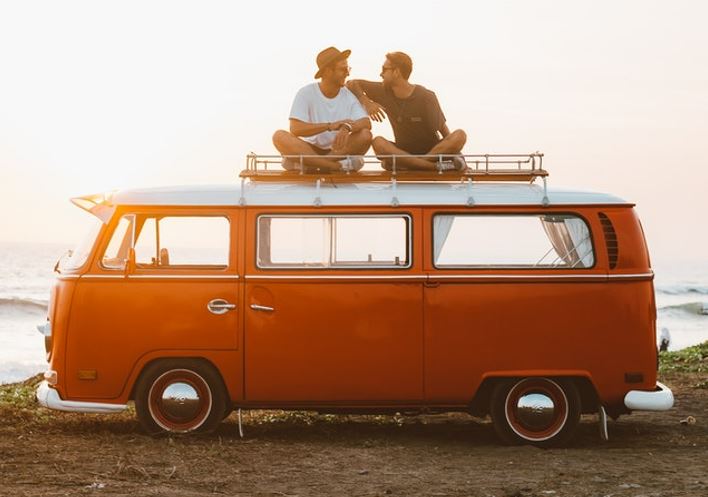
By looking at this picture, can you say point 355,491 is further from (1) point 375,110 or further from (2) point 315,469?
(1) point 375,110

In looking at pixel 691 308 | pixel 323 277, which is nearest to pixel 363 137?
pixel 323 277

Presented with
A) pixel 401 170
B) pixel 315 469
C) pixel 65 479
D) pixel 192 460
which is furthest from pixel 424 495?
A: pixel 401 170

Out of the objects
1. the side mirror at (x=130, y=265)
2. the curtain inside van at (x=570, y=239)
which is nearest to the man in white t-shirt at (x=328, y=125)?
the side mirror at (x=130, y=265)

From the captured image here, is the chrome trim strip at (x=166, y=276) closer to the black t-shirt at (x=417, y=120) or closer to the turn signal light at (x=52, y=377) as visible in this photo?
the turn signal light at (x=52, y=377)

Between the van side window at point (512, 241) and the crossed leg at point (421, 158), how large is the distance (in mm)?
565

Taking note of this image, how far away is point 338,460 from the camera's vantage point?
8.86 metres

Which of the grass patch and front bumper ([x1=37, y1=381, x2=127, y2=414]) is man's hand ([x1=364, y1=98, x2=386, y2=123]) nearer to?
front bumper ([x1=37, y1=381, x2=127, y2=414])

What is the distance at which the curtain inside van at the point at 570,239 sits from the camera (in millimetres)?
9594

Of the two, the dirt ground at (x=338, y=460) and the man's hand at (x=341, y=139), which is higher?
the man's hand at (x=341, y=139)

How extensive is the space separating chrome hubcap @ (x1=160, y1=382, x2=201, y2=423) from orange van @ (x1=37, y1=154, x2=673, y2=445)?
13 mm

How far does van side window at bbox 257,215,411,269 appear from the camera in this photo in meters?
9.56

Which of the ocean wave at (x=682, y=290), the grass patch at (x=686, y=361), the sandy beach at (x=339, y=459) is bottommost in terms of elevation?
the ocean wave at (x=682, y=290)

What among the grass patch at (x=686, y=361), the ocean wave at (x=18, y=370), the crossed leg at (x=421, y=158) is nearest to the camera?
the crossed leg at (x=421, y=158)

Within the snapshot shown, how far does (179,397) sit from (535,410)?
3199 mm
